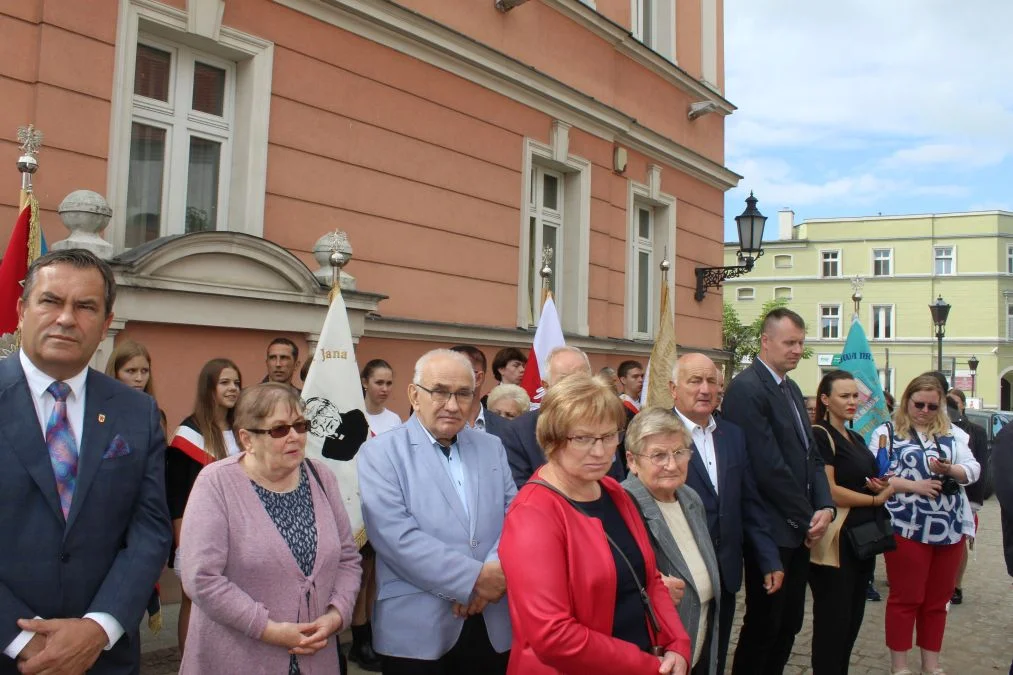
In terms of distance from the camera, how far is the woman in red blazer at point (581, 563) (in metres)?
2.45

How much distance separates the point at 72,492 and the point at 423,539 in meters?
1.15

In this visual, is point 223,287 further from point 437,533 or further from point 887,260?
point 887,260

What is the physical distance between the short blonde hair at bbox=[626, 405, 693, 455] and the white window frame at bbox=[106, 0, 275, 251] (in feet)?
13.6

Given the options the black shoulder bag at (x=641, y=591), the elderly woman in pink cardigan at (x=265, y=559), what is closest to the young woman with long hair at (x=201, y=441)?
the elderly woman in pink cardigan at (x=265, y=559)

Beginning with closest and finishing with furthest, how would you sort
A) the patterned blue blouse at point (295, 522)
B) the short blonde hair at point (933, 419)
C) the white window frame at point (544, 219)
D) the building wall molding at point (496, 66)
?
the patterned blue blouse at point (295, 522)
the short blonde hair at point (933, 419)
the building wall molding at point (496, 66)
the white window frame at point (544, 219)

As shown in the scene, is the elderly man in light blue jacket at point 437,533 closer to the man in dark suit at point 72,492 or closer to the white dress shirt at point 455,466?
the white dress shirt at point 455,466

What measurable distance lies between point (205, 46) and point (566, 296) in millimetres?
4990

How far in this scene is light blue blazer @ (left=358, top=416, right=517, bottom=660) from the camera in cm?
289

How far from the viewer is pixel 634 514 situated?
9.54 feet

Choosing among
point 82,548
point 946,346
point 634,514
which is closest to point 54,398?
point 82,548

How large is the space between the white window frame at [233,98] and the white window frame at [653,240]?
17.9ft

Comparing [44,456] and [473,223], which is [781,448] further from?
[473,223]

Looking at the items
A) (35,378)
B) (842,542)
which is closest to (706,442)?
(842,542)

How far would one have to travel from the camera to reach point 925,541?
485 cm
